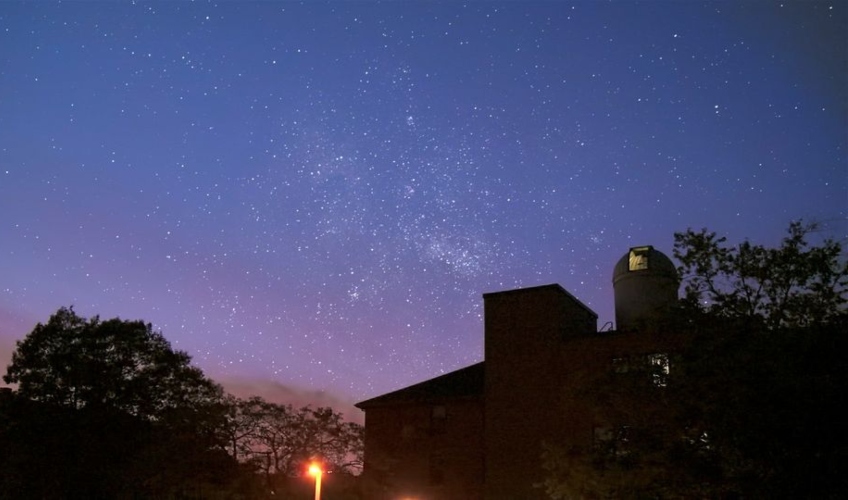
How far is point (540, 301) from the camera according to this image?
40.2 metres

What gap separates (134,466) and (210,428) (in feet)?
16.7

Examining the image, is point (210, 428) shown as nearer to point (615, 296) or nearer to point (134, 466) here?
point (134, 466)

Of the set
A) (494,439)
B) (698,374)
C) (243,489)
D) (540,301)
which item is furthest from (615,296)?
(243,489)

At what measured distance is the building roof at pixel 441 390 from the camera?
4281 cm

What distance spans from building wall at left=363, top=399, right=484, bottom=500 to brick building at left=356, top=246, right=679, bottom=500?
0.18ft

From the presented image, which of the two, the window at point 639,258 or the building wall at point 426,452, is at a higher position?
the window at point 639,258

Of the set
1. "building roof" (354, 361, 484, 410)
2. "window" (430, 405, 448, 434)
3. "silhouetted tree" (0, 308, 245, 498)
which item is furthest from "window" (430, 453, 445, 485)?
"silhouetted tree" (0, 308, 245, 498)

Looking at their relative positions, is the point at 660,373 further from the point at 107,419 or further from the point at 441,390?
the point at 107,419

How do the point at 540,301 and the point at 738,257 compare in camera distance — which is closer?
the point at 738,257

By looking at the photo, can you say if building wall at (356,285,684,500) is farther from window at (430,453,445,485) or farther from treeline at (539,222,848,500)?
treeline at (539,222,848,500)

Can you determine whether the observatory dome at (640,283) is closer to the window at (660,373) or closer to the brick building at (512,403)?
the brick building at (512,403)

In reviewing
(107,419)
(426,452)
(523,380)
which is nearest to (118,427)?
(107,419)

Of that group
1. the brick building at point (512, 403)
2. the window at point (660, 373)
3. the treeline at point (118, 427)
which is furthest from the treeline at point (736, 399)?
the treeline at point (118, 427)

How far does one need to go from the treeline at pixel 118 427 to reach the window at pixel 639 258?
19.6 meters
